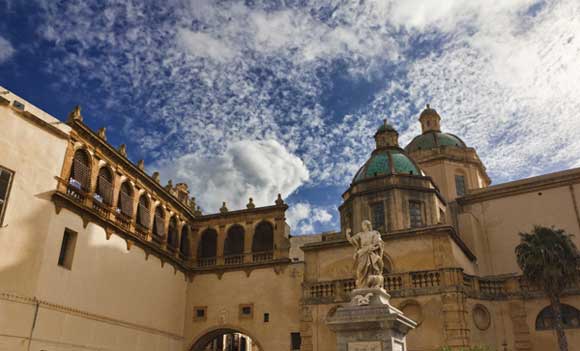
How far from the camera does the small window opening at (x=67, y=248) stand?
22.8m

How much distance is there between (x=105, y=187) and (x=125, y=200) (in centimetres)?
184

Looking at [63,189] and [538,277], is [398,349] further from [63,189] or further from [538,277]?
[63,189]

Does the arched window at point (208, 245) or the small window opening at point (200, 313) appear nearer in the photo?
the small window opening at point (200, 313)

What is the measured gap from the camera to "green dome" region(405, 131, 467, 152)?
39.4 metres

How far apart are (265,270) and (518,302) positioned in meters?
14.1

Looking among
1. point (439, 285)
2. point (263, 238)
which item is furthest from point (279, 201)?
point (439, 285)

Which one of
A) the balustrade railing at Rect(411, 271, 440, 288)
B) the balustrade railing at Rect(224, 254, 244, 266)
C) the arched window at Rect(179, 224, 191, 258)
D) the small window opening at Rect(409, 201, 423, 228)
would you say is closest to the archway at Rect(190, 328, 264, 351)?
the balustrade railing at Rect(224, 254, 244, 266)

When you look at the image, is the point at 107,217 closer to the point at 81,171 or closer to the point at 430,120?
the point at 81,171

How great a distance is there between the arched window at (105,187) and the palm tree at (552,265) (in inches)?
794

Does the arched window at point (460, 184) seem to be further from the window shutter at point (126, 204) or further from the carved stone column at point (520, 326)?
the window shutter at point (126, 204)

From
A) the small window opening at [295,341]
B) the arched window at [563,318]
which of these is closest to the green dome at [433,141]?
the arched window at [563,318]

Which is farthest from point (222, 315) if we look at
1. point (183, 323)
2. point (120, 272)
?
point (120, 272)

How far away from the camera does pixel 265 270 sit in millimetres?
31625

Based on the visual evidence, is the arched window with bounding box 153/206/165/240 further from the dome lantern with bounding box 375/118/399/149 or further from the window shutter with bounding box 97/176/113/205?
the dome lantern with bounding box 375/118/399/149
